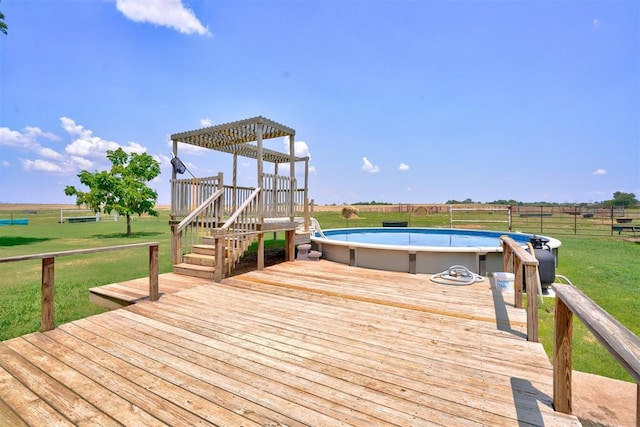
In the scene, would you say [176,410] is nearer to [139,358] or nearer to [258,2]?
[139,358]

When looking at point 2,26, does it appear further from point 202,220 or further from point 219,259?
point 219,259

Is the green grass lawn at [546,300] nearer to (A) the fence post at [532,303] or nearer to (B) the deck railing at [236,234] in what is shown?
(A) the fence post at [532,303]

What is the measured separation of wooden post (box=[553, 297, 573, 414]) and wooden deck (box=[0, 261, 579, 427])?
79mm

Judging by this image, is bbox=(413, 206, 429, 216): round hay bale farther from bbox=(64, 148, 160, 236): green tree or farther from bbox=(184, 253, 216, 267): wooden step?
bbox=(184, 253, 216, 267): wooden step

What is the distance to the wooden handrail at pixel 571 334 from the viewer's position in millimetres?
963

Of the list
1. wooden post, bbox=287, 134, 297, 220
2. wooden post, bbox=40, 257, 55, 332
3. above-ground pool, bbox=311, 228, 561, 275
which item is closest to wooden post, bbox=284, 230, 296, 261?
wooden post, bbox=287, 134, 297, 220

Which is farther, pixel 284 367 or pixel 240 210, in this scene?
pixel 240 210

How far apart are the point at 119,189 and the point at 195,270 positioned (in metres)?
A: 14.4

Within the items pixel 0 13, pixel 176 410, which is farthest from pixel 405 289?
pixel 0 13

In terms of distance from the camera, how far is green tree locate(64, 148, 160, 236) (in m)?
16.1

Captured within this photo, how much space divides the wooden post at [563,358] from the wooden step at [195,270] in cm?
514

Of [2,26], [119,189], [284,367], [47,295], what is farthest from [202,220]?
[2,26]

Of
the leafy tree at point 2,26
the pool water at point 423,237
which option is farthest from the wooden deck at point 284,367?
the leafy tree at point 2,26

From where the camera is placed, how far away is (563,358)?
5.68ft
